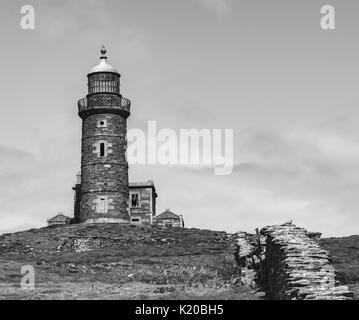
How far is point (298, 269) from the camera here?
15641 mm

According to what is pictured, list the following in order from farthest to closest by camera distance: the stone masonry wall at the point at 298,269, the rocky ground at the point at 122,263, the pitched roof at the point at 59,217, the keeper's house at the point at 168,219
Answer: the pitched roof at the point at 59,217 < the keeper's house at the point at 168,219 < the rocky ground at the point at 122,263 < the stone masonry wall at the point at 298,269

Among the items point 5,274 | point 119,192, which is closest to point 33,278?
point 5,274

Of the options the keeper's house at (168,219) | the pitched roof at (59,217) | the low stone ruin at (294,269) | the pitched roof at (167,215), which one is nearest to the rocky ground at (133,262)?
the low stone ruin at (294,269)

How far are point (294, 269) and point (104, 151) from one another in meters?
50.7

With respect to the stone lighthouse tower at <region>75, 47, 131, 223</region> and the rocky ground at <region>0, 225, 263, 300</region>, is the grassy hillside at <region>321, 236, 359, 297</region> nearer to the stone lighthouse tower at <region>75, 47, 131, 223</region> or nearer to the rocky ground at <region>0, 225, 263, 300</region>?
the rocky ground at <region>0, 225, 263, 300</region>

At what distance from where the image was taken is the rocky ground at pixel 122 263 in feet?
74.9

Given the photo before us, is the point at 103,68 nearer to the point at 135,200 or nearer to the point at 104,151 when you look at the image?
the point at 104,151

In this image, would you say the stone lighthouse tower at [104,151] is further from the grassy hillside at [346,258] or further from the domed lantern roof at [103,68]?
the grassy hillside at [346,258]

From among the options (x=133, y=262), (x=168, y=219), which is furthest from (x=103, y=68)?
(x=133, y=262)

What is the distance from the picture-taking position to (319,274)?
49.8 feet
